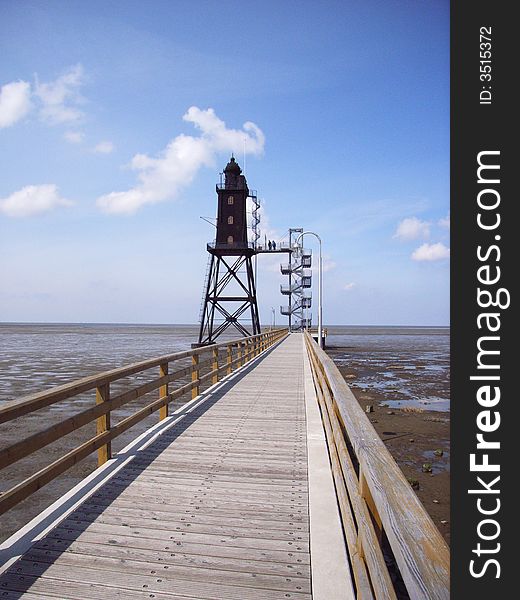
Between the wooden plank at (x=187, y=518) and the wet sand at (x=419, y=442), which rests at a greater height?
the wooden plank at (x=187, y=518)

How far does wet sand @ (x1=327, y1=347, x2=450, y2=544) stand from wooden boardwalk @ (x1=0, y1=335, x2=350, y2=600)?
3184 millimetres

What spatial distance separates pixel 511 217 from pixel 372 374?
26.7m

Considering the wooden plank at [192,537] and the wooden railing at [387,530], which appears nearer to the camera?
the wooden railing at [387,530]

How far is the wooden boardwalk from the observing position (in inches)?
115

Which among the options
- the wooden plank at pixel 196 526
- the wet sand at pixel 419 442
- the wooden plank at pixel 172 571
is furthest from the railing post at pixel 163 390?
the wet sand at pixel 419 442

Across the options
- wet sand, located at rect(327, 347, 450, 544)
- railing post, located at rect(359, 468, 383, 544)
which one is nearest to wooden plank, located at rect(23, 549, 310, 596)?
railing post, located at rect(359, 468, 383, 544)

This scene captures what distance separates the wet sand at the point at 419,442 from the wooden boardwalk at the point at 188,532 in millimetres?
3184

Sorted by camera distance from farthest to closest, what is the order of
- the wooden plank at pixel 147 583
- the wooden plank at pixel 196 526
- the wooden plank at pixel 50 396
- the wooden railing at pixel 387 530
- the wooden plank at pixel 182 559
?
the wooden plank at pixel 196 526 < the wooden plank at pixel 50 396 < the wooden plank at pixel 182 559 < the wooden plank at pixel 147 583 < the wooden railing at pixel 387 530

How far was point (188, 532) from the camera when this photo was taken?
3691mm

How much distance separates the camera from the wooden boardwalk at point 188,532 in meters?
2.93

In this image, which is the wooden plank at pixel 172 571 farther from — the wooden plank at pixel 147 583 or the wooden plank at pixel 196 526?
the wooden plank at pixel 196 526

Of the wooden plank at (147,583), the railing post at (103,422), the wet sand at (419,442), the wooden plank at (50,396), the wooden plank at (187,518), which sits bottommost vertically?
the wet sand at (419,442)

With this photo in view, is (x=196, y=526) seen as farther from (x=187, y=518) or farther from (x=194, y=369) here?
(x=194, y=369)

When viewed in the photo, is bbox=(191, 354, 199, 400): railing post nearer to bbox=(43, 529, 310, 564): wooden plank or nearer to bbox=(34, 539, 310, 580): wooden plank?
bbox=(43, 529, 310, 564): wooden plank
